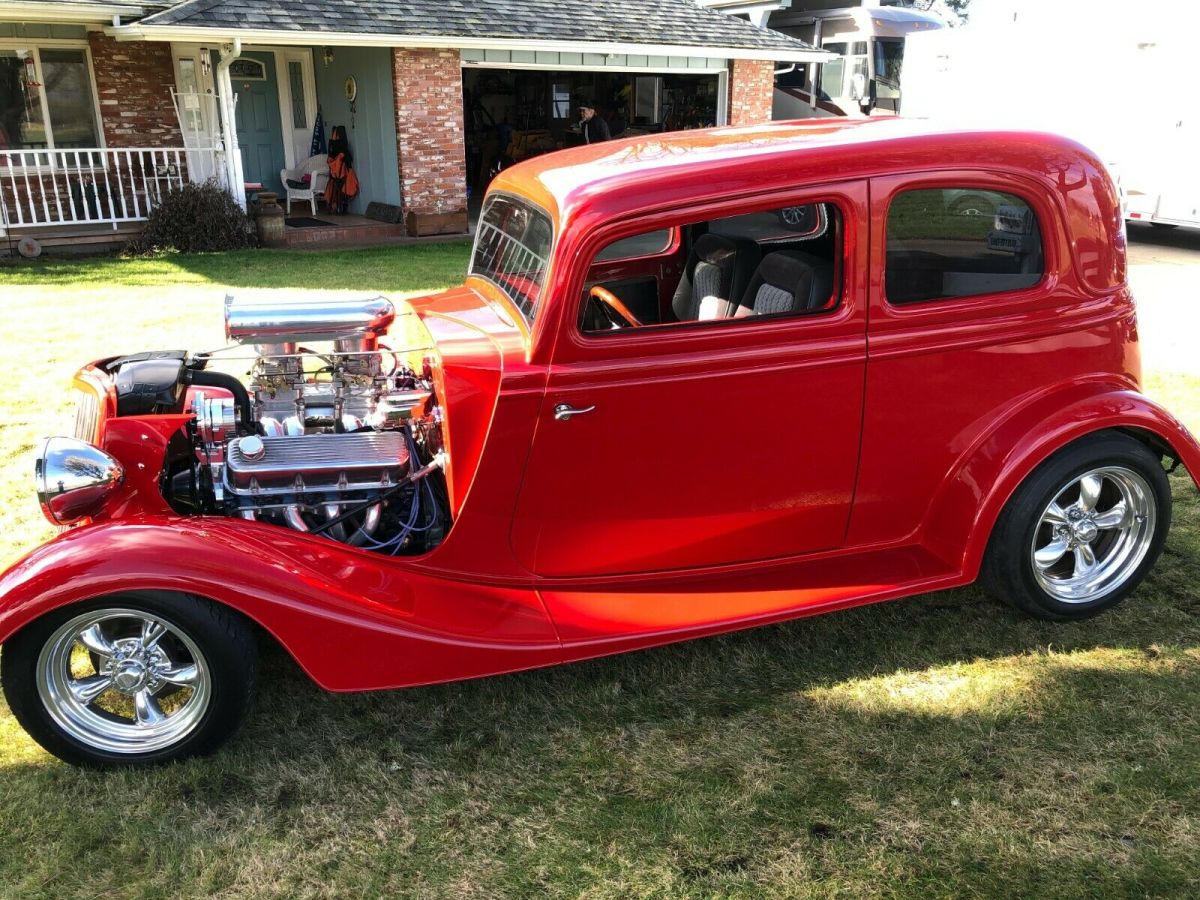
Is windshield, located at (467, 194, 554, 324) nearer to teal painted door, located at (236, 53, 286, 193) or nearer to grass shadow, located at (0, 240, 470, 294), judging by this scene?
grass shadow, located at (0, 240, 470, 294)

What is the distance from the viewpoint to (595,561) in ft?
11.0

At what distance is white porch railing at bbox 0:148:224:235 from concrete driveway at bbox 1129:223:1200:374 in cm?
1167

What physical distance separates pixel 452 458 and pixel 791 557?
1.31 meters

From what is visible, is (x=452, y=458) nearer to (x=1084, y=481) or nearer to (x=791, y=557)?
(x=791, y=557)

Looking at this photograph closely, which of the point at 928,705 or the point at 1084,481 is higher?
the point at 1084,481

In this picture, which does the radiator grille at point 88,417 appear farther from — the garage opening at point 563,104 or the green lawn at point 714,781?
the garage opening at point 563,104

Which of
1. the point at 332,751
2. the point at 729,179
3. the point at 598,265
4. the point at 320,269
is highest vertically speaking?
the point at 729,179

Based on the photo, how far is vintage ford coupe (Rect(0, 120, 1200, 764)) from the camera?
299cm

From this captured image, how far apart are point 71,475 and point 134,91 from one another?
42.0 feet

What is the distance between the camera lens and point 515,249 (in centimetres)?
362

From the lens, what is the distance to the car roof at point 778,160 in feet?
10.2

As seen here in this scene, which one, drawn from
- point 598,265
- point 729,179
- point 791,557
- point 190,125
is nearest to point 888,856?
point 791,557

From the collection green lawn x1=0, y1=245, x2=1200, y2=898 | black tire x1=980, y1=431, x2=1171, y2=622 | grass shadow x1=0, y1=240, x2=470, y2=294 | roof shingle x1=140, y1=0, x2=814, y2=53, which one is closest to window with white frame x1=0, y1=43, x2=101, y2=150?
roof shingle x1=140, y1=0, x2=814, y2=53

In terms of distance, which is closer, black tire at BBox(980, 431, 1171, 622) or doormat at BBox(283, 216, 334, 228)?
black tire at BBox(980, 431, 1171, 622)
